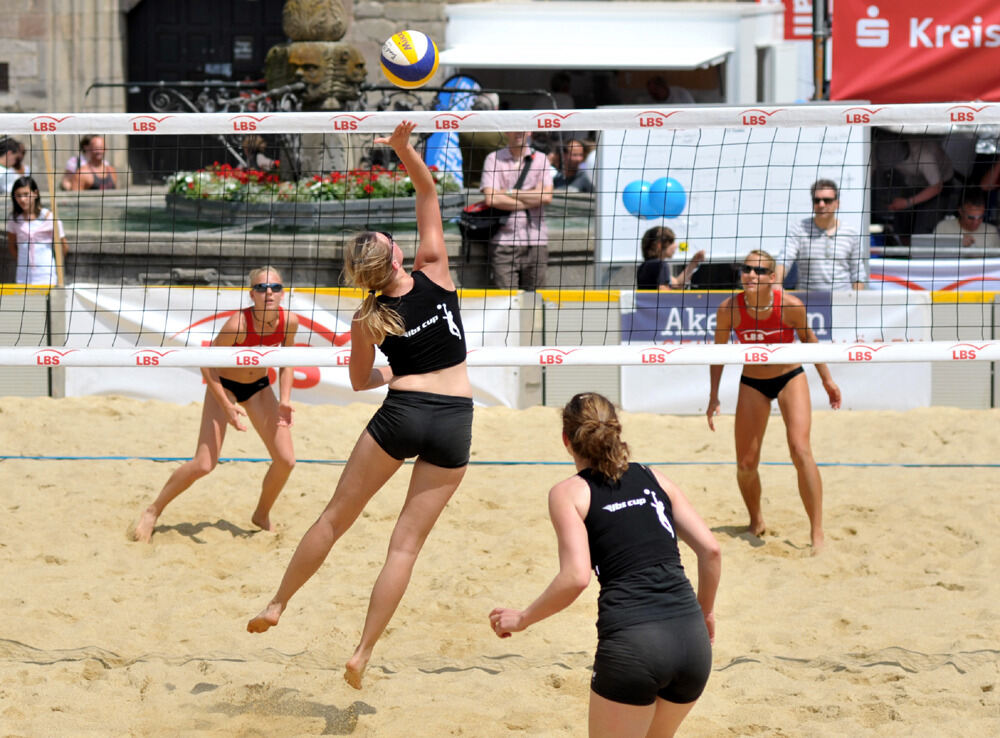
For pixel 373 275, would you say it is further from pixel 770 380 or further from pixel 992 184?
pixel 992 184

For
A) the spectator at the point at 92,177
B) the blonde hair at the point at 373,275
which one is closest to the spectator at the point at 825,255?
the blonde hair at the point at 373,275

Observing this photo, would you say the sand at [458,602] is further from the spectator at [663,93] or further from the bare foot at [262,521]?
the spectator at [663,93]

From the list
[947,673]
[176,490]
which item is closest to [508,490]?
[176,490]

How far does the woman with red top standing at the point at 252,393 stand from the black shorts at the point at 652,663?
10.0 ft

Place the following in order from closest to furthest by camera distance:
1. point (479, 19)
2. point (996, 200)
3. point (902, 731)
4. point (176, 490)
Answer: point (902, 731) → point (176, 490) → point (996, 200) → point (479, 19)

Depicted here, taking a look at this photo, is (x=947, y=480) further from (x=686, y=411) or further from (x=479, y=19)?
(x=479, y=19)

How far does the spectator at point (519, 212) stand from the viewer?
8.83 m

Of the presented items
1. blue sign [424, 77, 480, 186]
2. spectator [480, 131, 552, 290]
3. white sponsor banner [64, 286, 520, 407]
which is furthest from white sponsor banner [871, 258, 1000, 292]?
blue sign [424, 77, 480, 186]

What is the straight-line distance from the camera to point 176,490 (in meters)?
6.01

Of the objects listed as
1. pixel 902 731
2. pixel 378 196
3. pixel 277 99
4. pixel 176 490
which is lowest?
pixel 902 731

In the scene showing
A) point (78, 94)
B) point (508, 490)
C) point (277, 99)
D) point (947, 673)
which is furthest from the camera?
point (78, 94)

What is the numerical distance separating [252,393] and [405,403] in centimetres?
218

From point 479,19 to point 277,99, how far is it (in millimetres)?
3360

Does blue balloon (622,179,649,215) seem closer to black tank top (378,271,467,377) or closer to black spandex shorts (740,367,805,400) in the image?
black spandex shorts (740,367,805,400)
